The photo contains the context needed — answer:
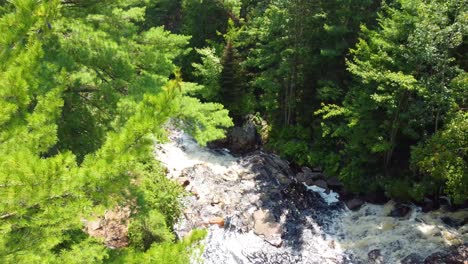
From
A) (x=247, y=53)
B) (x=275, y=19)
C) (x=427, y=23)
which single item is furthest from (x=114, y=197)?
(x=247, y=53)

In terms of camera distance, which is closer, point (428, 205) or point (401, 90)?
point (401, 90)

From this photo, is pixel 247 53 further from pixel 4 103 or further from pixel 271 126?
pixel 4 103

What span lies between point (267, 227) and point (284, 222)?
822 millimetres

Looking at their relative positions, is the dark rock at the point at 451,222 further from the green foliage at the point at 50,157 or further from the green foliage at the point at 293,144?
the green foliage at the point at 50,157

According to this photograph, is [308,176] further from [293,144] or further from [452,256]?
[452,256]

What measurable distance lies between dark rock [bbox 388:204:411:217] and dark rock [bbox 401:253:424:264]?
2230mm

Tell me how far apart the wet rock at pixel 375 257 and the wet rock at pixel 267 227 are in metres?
3.11

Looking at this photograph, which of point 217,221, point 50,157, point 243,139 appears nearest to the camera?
point 50,157

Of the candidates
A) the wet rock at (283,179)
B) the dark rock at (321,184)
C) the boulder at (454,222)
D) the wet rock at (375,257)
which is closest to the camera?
the wet rock at (375,257)

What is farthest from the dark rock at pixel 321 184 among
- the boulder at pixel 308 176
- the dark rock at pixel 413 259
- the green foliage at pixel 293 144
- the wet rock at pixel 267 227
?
the dark rock at pixel 413 259

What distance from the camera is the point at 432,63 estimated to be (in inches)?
551

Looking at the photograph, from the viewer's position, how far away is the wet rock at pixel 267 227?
574 inches

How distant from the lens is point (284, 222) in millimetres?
15484

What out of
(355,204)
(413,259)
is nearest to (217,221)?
(355,204)
